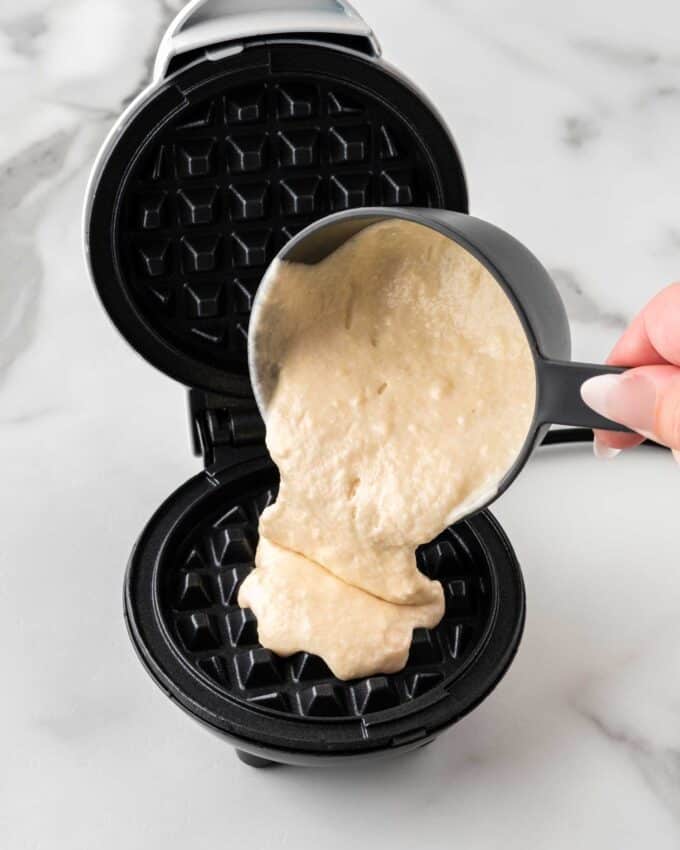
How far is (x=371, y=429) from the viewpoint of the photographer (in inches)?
79.3

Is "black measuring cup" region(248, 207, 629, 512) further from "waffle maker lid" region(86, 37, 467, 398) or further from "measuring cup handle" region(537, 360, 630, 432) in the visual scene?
"waffle maker lid" region(86, 37, 467, 398)

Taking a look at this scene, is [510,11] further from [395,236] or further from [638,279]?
[395,236]

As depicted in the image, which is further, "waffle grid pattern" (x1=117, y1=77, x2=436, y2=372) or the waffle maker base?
"waffle grid pattern" (x1=117, y1=77, x2=436, y2=372)

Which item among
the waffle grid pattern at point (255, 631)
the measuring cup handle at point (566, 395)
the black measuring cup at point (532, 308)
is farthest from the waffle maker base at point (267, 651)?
the measuring cup handle at point (566, 395)

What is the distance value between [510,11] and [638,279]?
796 mm

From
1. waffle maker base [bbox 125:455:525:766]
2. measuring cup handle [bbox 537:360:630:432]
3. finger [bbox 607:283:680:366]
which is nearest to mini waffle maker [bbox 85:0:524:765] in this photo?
waffle maker base [bbox 125:455:525:766]

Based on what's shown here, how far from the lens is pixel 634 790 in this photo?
6.84 ft

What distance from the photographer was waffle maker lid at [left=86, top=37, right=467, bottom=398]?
2029 mm

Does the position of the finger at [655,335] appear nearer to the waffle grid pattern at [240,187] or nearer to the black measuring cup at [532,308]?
the black measuring cup at [532,308]

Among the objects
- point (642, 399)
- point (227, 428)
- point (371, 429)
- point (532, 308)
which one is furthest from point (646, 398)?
point (227, 428)

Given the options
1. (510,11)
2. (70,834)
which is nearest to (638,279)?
(510,11)

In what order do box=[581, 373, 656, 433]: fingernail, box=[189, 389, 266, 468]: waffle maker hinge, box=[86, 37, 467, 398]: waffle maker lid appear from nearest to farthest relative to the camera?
box=[581, 373, 656, 433]: fingernail < box=[86, 37, 467, 398]: waffle maker lid < box=[189, 389, 266, 468]: waffle maker hinge

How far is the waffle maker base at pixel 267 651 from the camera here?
191 cm

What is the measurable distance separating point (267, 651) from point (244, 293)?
52 cm
